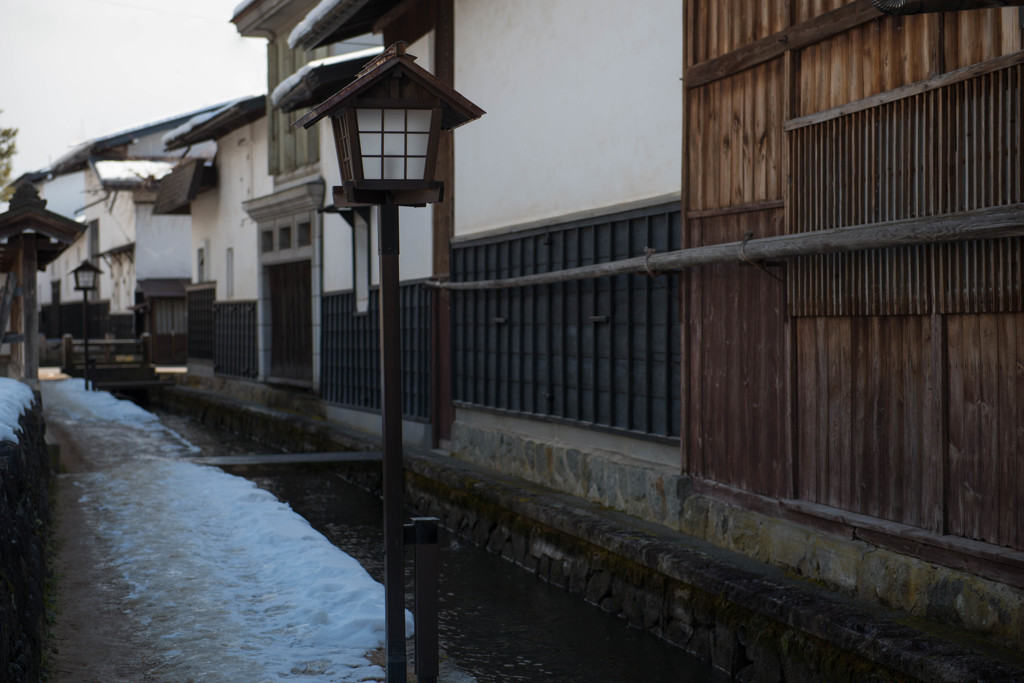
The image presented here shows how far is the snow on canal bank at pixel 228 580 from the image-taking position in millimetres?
5930

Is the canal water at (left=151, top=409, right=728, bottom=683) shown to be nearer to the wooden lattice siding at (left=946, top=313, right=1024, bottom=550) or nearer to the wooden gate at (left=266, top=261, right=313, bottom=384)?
the wooden lattice siding at (left=946, top=313, right=1024, bottom=550)

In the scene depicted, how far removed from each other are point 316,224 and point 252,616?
14352 millimetres

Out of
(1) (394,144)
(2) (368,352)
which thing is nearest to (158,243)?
(2) (368,352)

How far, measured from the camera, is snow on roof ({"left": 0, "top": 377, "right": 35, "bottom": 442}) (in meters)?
6.11

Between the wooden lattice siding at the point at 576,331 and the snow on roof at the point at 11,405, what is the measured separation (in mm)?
5077

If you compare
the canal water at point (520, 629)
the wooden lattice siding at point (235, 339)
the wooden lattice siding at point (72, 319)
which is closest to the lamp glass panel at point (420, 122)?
the canal water at point (520, 629)

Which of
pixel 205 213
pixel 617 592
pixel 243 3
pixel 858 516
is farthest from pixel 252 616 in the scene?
pixel 205 213

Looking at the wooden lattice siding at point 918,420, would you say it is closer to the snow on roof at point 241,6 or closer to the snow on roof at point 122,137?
the snow on roof at point 241,6

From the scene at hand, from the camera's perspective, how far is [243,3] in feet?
72.6

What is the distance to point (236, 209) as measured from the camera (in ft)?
85.8

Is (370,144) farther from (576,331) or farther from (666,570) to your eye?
(576,331)

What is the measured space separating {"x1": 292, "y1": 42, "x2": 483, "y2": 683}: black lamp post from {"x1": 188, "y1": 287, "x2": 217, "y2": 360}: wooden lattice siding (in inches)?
943

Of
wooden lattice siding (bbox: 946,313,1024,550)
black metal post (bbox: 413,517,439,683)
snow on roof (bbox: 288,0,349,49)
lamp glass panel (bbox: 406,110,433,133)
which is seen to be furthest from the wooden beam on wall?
snow on roof (bbox: 288,0,349,49)

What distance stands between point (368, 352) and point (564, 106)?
7.87m
